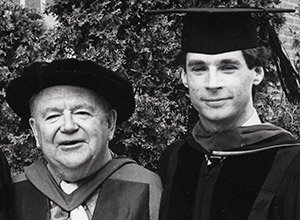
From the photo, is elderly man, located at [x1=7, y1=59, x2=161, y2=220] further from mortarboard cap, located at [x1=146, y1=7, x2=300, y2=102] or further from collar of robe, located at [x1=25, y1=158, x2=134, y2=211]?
mortarboard cap, located at [x1=146, y1=7, x2=300, y2=102]

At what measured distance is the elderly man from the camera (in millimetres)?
3105

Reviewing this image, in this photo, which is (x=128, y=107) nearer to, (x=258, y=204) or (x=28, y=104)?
(x=28, y=104)

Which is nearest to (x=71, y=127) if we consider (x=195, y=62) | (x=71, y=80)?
(x=71, y=80)

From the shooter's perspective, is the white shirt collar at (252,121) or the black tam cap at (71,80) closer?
the white shirt collar at (252,121)

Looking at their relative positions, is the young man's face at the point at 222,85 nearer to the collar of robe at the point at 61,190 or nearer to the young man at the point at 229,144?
the young man at the point at 229,144

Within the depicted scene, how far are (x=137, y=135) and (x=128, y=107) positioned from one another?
1421 millimetres

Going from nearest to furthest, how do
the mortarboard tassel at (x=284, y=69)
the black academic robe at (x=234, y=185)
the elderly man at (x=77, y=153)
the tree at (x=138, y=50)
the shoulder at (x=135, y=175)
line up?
1. the black academic robe at (x=234, y=185)
2. the elderly man at (x=77, y=153)
3. the shoulder at (x=135, y=175)
4. the mortarboard tassel at (x=284, y=69)
5. the tree at (x=138, y=50)

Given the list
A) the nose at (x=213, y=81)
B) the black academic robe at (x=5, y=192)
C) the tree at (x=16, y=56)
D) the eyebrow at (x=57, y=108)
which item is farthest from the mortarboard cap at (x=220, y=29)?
the tree at (x=16, y=56)

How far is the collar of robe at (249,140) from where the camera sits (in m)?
2.92

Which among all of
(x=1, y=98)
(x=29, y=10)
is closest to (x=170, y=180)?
(x=1, y=98)

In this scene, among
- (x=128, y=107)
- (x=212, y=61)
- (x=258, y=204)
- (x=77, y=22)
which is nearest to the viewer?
(x=258, y=204)

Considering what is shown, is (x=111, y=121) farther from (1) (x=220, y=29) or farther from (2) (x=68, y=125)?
(1) (x=220, y=29)

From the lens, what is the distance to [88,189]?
3191mm

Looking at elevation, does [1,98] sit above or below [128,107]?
above
